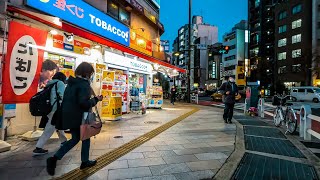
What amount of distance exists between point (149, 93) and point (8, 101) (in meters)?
10.5

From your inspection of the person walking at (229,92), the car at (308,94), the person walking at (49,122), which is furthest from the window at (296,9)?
the person walking at (49,122)

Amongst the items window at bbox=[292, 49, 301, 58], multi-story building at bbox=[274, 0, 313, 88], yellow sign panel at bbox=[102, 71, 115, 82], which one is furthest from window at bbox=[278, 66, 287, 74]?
yellow sign panel at bbox=[102, 71, 115, 82]

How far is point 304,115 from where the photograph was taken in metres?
7.08

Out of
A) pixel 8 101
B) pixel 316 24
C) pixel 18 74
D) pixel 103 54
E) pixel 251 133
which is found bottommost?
pixel 251 133

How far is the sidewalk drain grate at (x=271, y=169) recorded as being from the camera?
13.1ft

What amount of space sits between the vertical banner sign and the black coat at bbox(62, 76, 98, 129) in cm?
271

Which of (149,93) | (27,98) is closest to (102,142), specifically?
(27,98)

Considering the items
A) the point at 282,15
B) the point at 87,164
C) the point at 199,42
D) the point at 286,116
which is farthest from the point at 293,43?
the point at 87,164

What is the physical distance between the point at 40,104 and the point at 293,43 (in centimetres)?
5023

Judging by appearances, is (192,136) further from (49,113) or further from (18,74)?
(18,74)

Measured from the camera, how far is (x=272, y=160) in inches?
192

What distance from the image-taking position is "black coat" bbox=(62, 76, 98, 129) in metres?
3.80

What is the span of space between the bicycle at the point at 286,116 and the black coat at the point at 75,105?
6.70 m

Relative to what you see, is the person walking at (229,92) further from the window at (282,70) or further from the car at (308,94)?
the window at (282,70)
